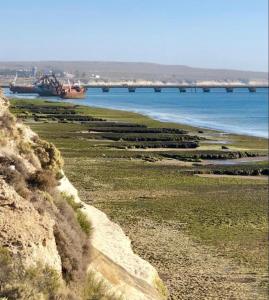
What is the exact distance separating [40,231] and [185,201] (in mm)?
19202

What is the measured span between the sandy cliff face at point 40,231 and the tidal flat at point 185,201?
249cm

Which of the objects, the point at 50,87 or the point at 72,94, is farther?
the point at 50,87

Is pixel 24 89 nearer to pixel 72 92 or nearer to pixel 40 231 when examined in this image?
pixel 72 92

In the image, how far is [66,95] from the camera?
152375 millimetres

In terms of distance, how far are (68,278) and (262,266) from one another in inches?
395

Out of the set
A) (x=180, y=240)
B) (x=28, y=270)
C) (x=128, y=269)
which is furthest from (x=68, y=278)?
(x=180, y=240)

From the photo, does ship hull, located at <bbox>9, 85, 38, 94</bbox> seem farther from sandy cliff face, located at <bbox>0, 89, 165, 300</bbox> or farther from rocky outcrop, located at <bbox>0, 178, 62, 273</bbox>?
rocky outcrop, located at <bbox>0, 178, 62, 273</bbox>

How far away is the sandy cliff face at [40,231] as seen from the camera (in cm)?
866

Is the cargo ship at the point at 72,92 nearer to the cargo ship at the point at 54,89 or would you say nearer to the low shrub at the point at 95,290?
the cargo ship at the point at 54,89

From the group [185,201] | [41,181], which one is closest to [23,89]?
[185,201]

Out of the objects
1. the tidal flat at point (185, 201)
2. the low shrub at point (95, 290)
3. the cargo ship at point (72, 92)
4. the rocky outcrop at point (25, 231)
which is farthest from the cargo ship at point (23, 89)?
the rocky outcrop at point (25, 231)

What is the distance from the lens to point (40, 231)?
29.7ft

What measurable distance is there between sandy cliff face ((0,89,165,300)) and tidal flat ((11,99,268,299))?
249 cm

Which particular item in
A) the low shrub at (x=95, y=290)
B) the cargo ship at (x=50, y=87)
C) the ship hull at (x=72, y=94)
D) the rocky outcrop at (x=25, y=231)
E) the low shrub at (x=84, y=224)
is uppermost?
the rocky outcrop at (x=25, y=231)
